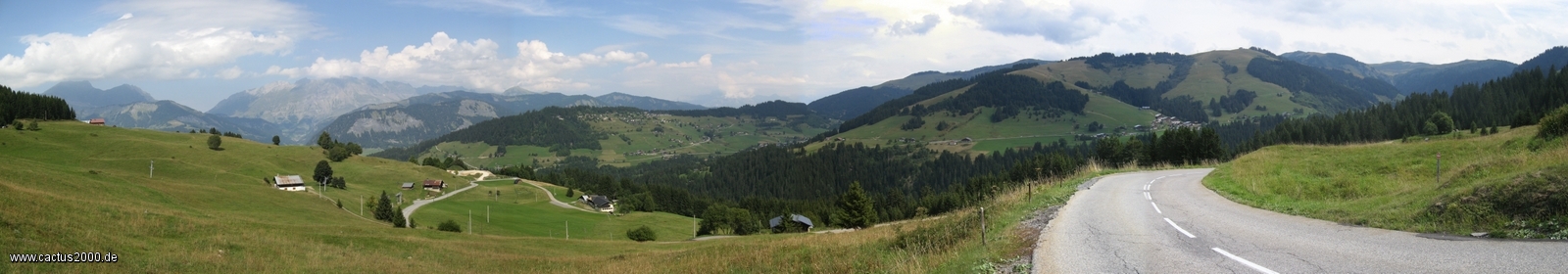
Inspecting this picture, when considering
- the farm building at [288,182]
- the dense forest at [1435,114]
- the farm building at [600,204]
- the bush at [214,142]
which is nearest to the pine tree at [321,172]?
the farm building at [288,182]

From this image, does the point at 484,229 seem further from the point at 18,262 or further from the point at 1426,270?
the point at 1426,270

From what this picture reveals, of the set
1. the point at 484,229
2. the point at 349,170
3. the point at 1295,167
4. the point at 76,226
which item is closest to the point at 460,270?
the point at 76,226

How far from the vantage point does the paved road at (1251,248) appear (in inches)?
340

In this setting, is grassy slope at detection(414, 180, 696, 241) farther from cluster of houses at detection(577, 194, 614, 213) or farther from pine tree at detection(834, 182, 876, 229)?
pine tree at detection(834, 182, 876, 229)

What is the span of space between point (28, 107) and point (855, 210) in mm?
159326

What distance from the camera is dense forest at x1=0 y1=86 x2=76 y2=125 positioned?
115806mm

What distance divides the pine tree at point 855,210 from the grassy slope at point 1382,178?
1519 inches

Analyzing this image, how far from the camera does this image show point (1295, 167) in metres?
28.6

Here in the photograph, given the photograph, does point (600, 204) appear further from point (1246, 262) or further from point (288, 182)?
point (1246, 262)

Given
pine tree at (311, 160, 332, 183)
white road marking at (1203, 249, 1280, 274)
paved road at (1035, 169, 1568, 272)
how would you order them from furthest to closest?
1. pine tree at (311, 160, 332, 183)
2. white road marking at (1203, 249, 1280, 274)
3. paved road at (1035, 169, 1568, 272)

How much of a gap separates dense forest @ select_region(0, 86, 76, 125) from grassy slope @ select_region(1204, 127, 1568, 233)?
170 meters

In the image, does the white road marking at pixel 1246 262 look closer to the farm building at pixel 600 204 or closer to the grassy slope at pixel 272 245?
the grassy slope at pixel 272 245

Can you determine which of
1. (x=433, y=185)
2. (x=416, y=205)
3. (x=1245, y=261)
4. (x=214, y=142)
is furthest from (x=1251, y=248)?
(x=214, y=142)

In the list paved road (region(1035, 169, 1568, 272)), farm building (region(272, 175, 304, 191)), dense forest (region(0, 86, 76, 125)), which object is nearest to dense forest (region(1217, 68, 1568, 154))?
paved road (region(1035, 169, 1568, 272))
